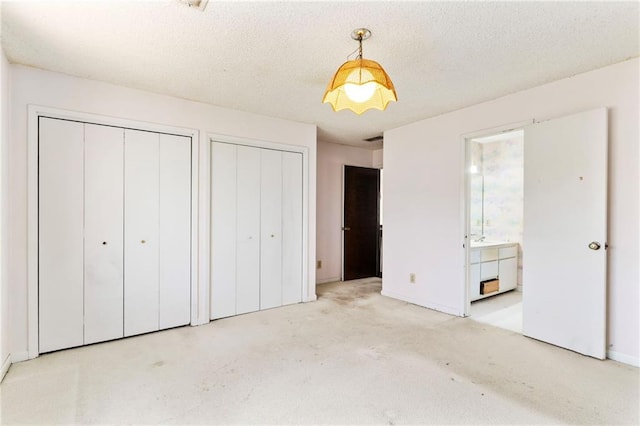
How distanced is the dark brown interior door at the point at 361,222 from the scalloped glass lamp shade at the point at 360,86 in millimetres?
3209

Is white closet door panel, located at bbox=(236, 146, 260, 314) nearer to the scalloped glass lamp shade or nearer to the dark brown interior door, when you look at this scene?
the scalloped glass lamp shade

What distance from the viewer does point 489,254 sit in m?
4.29

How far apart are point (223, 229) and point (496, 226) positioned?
4.25m

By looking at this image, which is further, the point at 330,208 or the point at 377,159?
the point at 377,159

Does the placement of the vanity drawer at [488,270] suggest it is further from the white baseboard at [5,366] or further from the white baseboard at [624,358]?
the white baseboard at [5,366]

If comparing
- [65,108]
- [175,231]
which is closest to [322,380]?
[175,231]

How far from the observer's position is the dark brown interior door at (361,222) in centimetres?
540

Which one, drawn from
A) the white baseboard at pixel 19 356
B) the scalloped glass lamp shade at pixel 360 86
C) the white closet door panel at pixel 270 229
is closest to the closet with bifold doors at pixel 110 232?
the white baseboard at pixel 19 356

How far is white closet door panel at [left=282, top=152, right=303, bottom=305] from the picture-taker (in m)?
4.03

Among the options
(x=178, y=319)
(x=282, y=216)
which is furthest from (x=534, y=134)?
(x=178, y=319)

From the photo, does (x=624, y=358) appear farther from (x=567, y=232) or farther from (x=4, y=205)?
(x=4, y=205)

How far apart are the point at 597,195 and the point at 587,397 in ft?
4.97

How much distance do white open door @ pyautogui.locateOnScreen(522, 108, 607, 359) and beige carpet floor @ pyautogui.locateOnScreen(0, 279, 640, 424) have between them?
0.81ft

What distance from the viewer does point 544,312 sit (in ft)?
9.38
